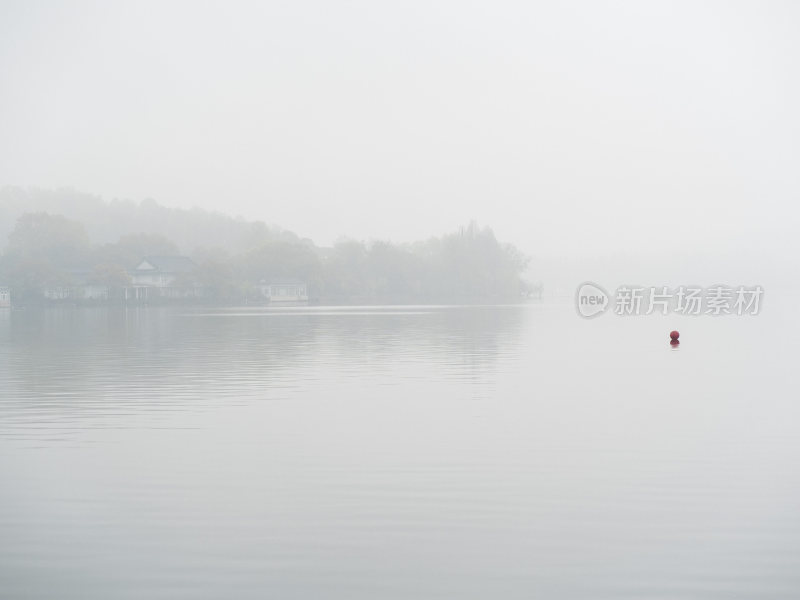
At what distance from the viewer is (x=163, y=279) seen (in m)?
136

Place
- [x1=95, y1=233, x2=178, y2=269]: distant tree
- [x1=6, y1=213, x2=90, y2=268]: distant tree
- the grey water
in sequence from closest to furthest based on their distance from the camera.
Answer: the grey water → [x1=95, y1=233, x2=178, y2=269]: distant tree → [x1=6, y1=213, x2=90, y2=268]: distant tree

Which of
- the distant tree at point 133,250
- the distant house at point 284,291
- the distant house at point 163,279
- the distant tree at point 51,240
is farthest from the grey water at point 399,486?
the distant tree at point 51,240

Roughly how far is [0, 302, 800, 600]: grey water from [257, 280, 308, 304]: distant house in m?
115

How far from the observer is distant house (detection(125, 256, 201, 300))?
129875 mm

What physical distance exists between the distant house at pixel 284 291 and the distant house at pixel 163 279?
423 inches

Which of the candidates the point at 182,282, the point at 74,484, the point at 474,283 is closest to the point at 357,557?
the point at 74,484

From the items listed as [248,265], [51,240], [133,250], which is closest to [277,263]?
[248,265]

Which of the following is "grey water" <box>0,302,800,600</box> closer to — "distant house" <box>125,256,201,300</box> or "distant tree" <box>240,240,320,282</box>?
"distant house" <box>125,256,201,300</box>

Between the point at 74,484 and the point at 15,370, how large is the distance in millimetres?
17525

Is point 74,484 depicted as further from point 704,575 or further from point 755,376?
point 755,376

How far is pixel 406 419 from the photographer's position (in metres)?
17.0

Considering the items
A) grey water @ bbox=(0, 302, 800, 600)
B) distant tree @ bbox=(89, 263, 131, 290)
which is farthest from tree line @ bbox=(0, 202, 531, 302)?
grey water @ bbox=(0, 302, 800, 600)

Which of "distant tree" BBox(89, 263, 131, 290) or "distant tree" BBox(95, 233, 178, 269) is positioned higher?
"distant tree" BBox(95, 233, 178, 269)

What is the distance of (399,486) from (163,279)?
5099 inches
